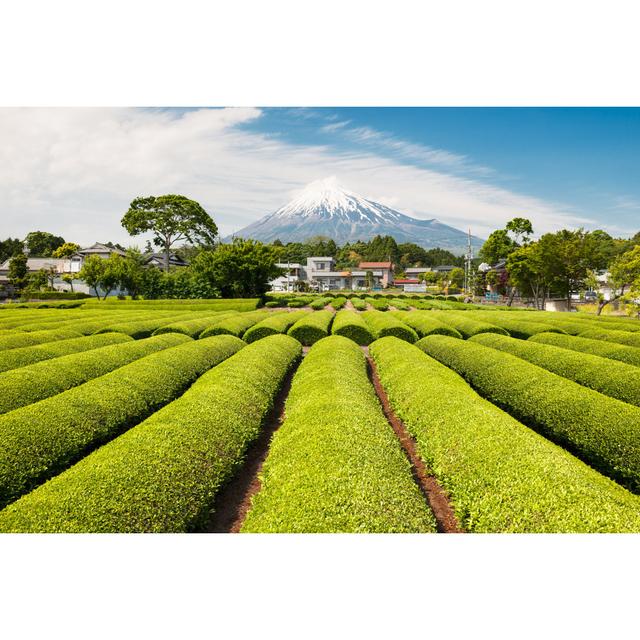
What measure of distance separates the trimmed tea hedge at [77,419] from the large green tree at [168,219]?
150 feet

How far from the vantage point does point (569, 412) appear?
7.18 metres

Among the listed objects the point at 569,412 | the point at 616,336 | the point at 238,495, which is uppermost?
the point at 616,336

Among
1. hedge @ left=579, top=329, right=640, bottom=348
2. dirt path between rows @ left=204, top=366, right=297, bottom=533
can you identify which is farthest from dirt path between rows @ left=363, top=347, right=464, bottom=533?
hedge @ left=579, top=329, right=640, bottom=348

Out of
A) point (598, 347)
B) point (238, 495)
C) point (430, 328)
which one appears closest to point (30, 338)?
point (238, 495)

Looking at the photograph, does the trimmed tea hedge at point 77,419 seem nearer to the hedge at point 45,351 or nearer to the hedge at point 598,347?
the hedge at point 45,351

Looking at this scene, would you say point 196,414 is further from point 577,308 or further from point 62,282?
point 62,282

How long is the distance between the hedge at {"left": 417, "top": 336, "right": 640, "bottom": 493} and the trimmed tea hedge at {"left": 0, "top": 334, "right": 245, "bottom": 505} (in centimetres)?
778

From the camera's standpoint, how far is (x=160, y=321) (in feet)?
67.2

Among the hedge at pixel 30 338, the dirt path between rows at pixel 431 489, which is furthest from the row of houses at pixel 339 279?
the dirt path between rows at pixel 431 489

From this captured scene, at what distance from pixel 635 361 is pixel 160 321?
2017cm

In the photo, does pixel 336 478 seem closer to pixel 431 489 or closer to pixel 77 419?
pixel 431 489

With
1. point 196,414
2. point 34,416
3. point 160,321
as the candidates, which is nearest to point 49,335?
point 160,321

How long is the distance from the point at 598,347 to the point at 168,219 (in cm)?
5108

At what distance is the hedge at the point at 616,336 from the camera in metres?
14.5
